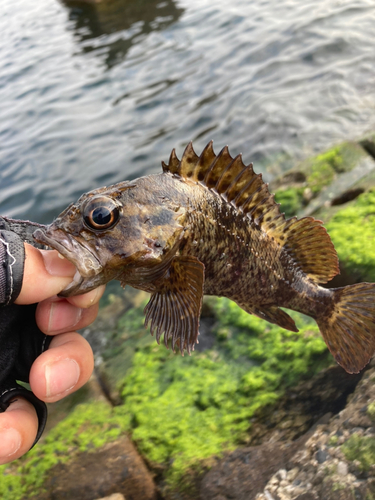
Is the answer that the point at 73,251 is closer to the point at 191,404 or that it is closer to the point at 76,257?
the point at 76,257

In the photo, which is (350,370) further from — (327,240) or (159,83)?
(159,83)

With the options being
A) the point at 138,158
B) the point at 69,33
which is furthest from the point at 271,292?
the point at 69,33

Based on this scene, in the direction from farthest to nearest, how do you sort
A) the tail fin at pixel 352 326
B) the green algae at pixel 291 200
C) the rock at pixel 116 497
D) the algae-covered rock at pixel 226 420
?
the green algae at pixel 291 200
the rock at pixel 116 497
the algae-covered rock at pixel 226 420
the tail fin at pixel 352 326

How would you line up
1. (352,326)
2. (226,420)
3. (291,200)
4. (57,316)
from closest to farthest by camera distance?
(57,316), (352,326), (226,420), (291,200)

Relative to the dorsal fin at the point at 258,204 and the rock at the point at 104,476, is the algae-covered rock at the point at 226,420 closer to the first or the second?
the rock at the point at 104,476

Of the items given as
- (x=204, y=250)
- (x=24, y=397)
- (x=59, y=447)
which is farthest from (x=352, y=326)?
(x=59, y=447)

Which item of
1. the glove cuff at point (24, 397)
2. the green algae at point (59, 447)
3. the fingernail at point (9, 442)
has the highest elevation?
the fingernail at point (9, 442)

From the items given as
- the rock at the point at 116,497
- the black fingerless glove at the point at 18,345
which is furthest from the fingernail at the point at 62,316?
the rock at the point at 116,497
